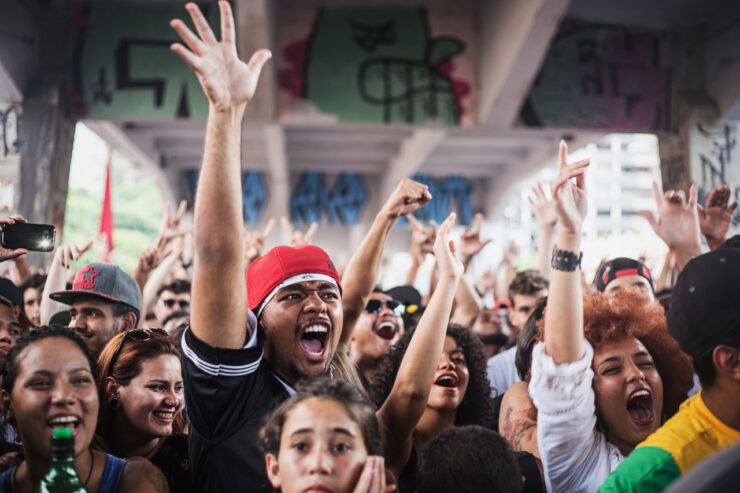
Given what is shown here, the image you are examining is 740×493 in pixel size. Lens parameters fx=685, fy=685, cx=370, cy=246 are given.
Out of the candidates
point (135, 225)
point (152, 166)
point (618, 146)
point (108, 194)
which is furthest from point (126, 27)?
point (618, 146)

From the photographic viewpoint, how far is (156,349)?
116 inches

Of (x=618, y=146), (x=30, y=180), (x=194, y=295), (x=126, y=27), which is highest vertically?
(x=618, y=146)

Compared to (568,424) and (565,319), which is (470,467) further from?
(565,319)

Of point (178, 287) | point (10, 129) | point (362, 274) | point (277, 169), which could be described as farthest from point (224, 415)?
point (277, 169)

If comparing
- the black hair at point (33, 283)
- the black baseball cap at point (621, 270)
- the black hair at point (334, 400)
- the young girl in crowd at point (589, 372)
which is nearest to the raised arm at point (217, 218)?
the black hair at point (334, 400)

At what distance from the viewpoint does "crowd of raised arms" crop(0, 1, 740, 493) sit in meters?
1.95

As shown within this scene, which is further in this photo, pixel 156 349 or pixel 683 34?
pixel 683 34

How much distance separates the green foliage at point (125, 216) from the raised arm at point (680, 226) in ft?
127

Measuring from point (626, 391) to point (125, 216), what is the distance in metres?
48.5

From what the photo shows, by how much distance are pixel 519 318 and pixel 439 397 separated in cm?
222

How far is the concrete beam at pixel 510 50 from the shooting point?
761 centimetres

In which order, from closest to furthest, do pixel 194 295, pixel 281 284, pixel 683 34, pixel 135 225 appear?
pixel 194 295, pixel 281 284, pixel 683 34, pixel 135 225

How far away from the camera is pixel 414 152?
12852 mm

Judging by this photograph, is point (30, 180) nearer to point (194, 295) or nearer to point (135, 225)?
point (194, 295)
